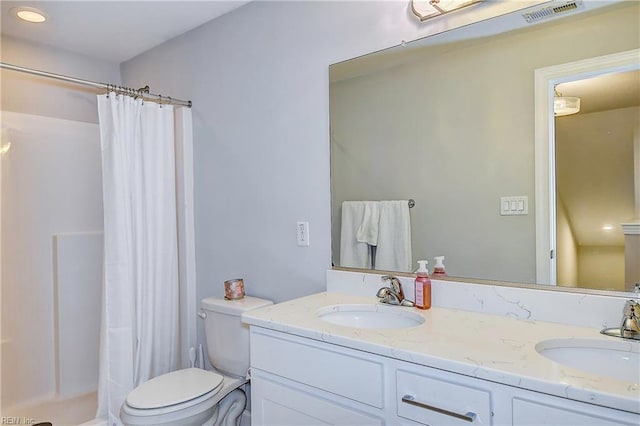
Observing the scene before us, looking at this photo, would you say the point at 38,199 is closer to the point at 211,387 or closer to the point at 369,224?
the point at 211,387

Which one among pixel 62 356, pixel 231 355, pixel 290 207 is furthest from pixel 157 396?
pixel 62 356

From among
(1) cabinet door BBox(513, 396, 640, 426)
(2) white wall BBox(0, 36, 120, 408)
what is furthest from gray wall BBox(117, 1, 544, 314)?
(1) cabinet door BBox(513, 396, 640, 426)

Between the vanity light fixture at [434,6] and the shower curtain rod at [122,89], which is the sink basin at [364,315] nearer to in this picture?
the vanity light fixture at [434,6]

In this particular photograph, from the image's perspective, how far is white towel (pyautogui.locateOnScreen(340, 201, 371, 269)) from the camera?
71.8 inches

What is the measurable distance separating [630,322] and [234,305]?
156 cm

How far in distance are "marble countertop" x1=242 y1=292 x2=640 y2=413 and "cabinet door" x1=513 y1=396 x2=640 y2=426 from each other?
0.8 inches

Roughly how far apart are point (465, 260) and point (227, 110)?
1517mm

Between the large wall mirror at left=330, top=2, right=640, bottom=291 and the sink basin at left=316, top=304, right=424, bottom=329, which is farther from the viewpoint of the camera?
the sink basin at left=316, top=304, right=424, bottom=329

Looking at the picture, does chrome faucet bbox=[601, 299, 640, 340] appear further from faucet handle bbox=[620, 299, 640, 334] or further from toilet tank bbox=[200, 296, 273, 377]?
toilet tank bbox=[200, 296, 273, 377]

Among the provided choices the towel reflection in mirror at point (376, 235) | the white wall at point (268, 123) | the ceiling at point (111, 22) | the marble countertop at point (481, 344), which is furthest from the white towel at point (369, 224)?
the ceiling at point (111, 22)

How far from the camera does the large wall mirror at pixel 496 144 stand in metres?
1.25

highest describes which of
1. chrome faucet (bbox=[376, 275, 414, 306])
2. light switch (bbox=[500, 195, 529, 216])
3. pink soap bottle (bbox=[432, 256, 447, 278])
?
light switch (bbox=[500, 195, 529, 216])

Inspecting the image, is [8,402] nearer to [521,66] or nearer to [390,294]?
[390,294]

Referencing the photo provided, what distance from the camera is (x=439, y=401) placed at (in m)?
1.04
